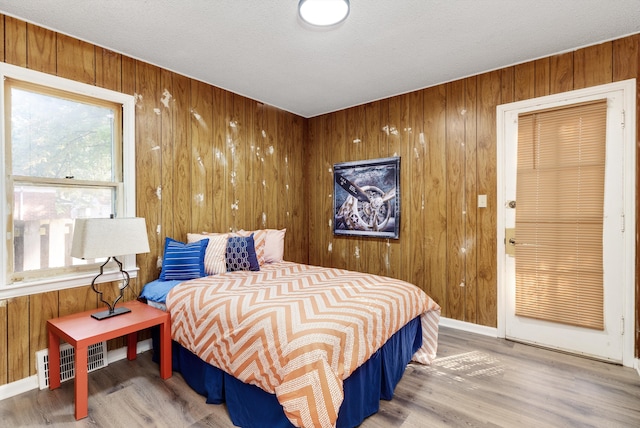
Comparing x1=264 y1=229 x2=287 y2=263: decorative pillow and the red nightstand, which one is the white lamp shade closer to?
the red nightstand

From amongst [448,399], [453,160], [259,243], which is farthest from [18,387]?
[453,160]

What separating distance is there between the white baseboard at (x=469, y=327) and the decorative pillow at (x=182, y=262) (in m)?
2.47

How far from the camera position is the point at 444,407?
6.43 ft

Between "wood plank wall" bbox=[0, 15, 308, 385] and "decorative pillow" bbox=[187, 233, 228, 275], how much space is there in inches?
9.2

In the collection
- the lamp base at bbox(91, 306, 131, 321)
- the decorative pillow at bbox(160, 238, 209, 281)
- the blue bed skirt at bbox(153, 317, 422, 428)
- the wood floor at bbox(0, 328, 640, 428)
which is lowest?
the wood floor at bbox(0, 328, 640, 428)

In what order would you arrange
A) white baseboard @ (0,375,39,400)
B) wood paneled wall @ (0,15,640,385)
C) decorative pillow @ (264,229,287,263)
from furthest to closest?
decorative pillow @ (264,229,287,263) < wood paneled wall @ (0,15,640,385) < white baseboard @ (0,375,39,400)

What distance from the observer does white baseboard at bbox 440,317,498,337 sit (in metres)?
3.04

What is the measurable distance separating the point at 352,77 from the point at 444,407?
2.84 meters

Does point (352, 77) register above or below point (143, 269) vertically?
above

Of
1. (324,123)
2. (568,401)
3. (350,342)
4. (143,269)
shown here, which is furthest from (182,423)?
(324,123)

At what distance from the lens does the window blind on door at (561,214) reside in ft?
8.38

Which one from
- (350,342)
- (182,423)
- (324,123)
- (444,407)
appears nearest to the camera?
(350,342)

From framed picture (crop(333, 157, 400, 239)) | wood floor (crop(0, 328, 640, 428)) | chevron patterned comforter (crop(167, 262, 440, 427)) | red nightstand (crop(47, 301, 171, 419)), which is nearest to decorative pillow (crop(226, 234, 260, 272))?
chevron patterned comforter (crop(167, 262, 440, 427))

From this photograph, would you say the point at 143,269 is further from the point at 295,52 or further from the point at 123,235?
the point at 295,52
